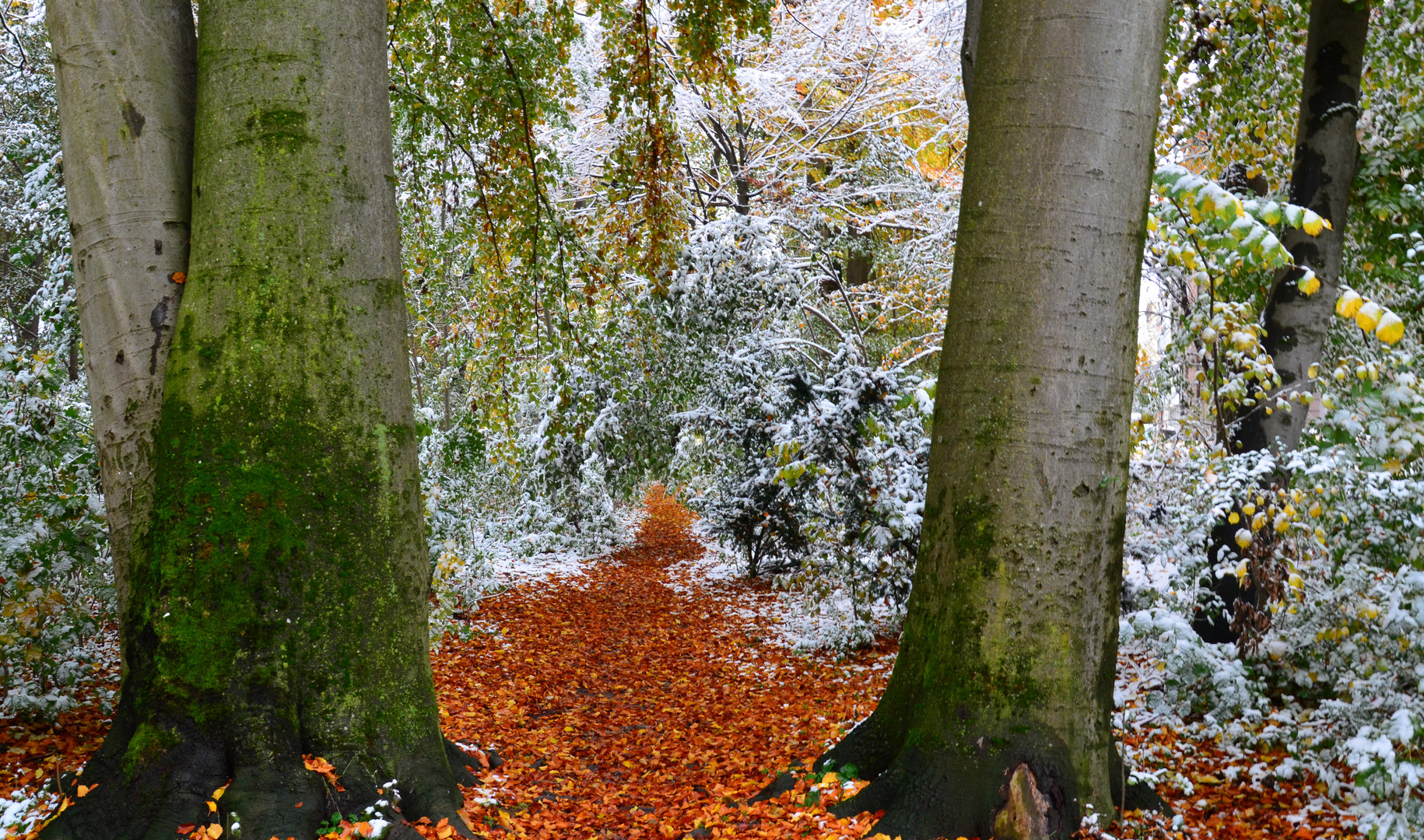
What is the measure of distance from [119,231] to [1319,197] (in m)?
5.95

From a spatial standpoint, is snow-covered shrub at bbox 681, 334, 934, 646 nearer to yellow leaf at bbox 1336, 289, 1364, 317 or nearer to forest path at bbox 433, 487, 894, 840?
forest path at bbox 433, 487, 894, 840

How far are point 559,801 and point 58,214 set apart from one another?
4631mm

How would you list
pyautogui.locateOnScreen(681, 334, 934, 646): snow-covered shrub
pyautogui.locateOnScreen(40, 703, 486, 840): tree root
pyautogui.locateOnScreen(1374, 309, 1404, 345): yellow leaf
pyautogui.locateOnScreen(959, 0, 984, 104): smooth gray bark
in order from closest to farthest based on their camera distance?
pyautogui.locateOnScreen(1374, 309, 1404, 345): yellow leaf < pyautogui.locateOnScreen(40, 703, 486, 840): tree root < pyautogui.locateOnScreen(959, 0, 984, 104): smooth gray bark < pyautogui.locateOnScreen(681, 334, 934, 646): snow-covered shrub

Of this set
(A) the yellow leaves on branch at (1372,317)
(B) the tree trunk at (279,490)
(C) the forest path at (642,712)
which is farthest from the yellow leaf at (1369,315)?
(B) the tree trunk at (279,490)

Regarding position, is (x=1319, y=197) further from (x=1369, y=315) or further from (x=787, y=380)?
(x=787, y=380)

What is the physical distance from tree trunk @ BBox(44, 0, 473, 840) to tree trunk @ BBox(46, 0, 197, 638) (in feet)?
0.49

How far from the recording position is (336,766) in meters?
2.72

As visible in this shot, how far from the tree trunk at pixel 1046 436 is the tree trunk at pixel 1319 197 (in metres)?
2.64

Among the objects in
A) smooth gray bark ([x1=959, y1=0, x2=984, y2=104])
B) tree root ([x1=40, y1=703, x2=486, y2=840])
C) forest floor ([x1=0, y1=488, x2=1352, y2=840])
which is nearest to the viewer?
tree root ([x1=40, y1=703, x2=486, y2=840])

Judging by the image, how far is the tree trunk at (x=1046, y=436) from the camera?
2752 millimetres

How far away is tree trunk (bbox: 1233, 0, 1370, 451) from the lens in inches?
190

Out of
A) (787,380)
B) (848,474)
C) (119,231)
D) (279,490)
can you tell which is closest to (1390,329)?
(279,490)

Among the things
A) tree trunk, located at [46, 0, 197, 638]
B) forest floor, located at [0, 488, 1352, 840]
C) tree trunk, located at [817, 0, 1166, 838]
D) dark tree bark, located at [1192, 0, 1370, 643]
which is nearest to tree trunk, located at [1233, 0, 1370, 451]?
dark tree bark, located at [1192, 0, 1370, 643]

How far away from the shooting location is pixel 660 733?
5.04 meters
